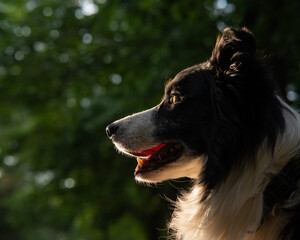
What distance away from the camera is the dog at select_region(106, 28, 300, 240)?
3.41 metres

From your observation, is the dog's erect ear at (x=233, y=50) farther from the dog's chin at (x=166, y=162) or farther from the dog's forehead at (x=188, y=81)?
the dog's chin at (x=166, y=162)

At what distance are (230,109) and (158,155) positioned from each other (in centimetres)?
90

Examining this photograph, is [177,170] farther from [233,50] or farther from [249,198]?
[233,50]

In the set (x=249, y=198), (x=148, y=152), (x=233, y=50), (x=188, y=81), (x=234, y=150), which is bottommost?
(x=148, y=152)

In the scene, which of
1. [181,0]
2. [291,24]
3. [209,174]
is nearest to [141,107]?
[181,0]

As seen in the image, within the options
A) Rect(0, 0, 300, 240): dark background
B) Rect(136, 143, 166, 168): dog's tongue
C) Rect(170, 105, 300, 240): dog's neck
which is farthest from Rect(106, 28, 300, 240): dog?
Rect(0, 0, 300, 240): dark background

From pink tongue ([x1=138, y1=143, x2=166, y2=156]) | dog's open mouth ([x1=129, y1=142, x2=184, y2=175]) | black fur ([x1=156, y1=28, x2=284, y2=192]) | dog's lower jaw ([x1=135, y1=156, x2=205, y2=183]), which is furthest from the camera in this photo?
pink tongue ([x1=138, y1=143, x2=166, y2=156])

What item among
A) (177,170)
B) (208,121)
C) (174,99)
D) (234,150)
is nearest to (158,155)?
(177,170)

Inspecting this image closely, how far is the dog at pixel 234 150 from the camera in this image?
3.41 m

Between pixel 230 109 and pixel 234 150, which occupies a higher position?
pixel 230 109

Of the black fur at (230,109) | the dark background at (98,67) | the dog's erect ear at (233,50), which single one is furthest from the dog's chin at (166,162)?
the dark background at (98,67)

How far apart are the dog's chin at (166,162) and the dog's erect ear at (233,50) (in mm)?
772

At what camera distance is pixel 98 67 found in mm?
9938

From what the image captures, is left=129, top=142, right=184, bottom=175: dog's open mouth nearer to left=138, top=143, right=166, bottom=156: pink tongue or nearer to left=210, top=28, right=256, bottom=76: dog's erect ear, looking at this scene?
left=138, top=143, right=166, bottom=156: pink tongue
